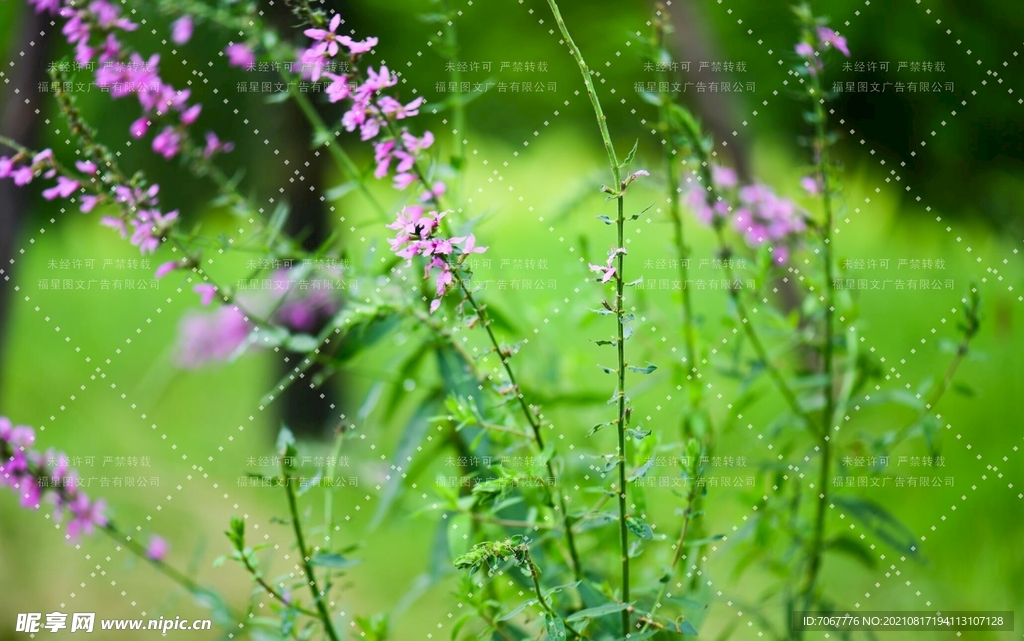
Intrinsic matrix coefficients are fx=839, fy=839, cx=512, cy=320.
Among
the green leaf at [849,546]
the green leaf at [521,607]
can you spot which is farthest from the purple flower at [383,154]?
the green leaf at [849,546]

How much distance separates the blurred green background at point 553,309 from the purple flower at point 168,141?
1.08ft

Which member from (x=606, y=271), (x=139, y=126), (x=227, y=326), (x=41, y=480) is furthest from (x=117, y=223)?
(x=227, y=326)

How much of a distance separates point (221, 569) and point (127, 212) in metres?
1.20

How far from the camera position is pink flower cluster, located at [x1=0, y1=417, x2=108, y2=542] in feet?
2.39

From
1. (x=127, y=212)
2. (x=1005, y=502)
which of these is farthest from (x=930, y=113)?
(x=127, y=212)

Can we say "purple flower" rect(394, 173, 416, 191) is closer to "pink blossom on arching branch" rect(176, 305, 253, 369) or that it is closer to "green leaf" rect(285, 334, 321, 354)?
"green leaf" rect(285, 334, 321, 354)

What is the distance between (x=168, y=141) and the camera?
851mm

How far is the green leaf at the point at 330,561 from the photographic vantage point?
2.14 ft

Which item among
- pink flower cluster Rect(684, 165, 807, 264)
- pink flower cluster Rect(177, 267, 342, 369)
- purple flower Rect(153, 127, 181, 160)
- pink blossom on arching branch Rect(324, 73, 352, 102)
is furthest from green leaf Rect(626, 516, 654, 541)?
pink flower cluster Rect(177, 267, 342, 369)

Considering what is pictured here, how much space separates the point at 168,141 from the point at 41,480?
348mm

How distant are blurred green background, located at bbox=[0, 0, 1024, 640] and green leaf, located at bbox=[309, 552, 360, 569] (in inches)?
9.6

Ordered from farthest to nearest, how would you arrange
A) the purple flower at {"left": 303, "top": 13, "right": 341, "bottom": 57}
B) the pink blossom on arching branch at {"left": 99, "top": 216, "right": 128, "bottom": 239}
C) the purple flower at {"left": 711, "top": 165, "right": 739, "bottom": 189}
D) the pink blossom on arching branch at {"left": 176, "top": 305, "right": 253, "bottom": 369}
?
the pink blossom on arching branch at {"left": 176, "top": 305, "right": 253, "bottom": 369} < the purple flower at {"left": 711, "top": 165, "right": 739, "bottom": 189} < the pink blossom on arching branch at {"left": 99, "top": 216, "right": 128, "bottom": 239} < the purple flower at {"left": 303, "top": 13, "right": 341, "bottom": 57}

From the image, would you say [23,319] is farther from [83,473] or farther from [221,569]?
[221,569]

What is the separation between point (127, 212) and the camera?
71 centimetres
